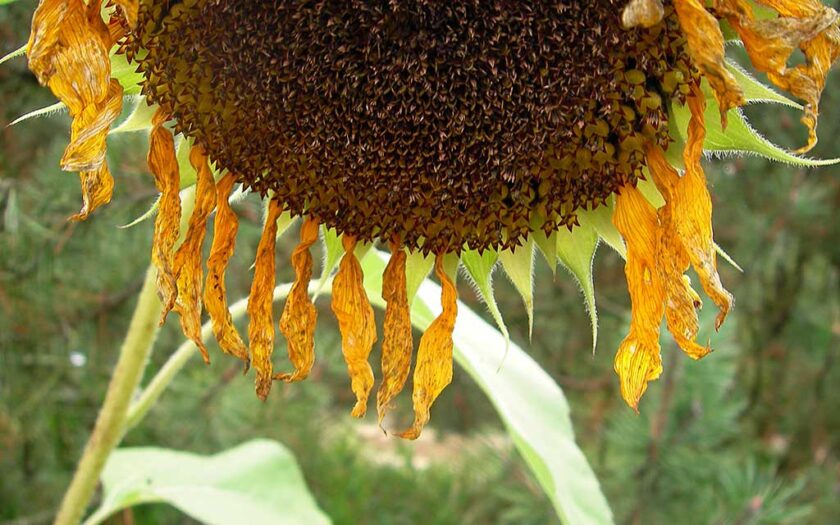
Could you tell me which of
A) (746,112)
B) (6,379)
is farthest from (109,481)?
(746,112)

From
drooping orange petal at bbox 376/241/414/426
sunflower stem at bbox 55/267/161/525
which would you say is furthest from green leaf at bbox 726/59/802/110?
sunflower stem at bbox 55/267/161/525

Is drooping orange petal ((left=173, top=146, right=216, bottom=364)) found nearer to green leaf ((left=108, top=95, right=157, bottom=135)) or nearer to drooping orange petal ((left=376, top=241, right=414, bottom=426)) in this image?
green leaf ((left=108, top=95, right=157, bottom=135))

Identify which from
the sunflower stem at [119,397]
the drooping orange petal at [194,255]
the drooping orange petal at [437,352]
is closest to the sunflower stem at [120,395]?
the sunflower stem at [119,397]

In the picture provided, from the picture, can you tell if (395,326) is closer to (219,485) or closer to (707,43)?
(707,43)

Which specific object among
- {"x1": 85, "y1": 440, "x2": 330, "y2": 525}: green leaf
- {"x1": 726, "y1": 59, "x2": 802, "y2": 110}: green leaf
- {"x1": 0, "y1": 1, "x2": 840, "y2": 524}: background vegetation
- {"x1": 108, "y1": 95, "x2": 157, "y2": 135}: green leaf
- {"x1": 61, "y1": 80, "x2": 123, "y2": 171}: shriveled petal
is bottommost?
{"x1": 0, "y1": 1, "x2": 840, "y2": 524}: background vegetation

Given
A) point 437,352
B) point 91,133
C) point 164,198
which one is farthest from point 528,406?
point 91,133

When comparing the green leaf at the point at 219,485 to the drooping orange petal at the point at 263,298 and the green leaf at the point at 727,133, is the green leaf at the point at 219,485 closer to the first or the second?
the drooping orange petal at the point at 263,298

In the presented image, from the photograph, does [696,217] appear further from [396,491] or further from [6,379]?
[396,491]
